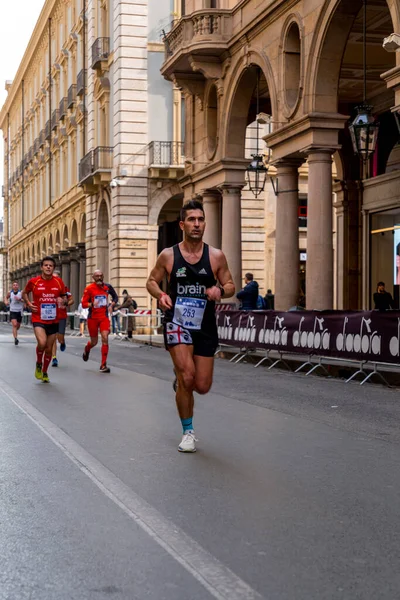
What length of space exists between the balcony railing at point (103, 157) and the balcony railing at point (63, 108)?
13.0 meters

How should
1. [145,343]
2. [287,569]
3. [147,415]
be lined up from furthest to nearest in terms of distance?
[145,343] < [147,415] < [287,569]

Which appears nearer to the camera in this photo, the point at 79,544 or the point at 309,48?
the point at 79,544

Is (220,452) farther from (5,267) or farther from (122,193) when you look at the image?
(5,267)

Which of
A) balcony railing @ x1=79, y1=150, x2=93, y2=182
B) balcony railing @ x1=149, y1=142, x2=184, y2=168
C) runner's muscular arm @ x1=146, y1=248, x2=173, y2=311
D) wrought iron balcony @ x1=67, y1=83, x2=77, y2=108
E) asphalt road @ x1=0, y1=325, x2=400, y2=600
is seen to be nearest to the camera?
asphalt road @ x1=0, y1=325, x2=400, y2=600

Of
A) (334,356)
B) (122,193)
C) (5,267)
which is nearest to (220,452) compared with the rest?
(334,356)

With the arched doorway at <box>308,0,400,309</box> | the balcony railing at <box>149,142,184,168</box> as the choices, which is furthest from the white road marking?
the balcony railing at <box>149,142,184,168</box>

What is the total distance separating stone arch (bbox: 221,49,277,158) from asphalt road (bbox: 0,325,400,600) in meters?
15.7

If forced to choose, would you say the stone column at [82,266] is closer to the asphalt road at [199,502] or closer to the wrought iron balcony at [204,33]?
the wrought iron balcony at [204,33]

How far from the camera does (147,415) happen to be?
10.8 metres

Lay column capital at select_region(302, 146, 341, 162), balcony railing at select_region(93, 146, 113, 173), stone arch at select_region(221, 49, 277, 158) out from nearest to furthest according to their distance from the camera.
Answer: column capital at select_region(302, 146, 341, 162)
stone arch at select_region(221, 49, 277, 158)
balcony railing at select_region(93, 146, 113, 173)

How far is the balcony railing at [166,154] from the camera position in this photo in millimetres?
40344

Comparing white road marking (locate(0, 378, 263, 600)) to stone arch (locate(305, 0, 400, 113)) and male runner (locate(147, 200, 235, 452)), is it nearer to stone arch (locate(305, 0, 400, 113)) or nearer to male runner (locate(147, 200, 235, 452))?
male runner (locate(147, 200, 235, 452))

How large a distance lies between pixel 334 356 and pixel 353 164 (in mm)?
13494

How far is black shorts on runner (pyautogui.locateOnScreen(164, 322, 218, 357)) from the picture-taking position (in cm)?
822
